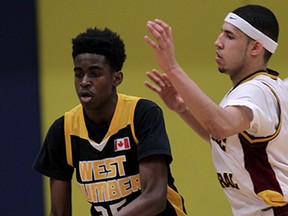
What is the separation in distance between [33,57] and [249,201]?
7.01 ft

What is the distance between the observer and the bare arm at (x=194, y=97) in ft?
7.15

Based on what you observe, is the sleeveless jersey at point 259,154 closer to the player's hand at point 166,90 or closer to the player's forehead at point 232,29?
the player's forehead at point 232,29

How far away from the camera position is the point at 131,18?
4156 mm

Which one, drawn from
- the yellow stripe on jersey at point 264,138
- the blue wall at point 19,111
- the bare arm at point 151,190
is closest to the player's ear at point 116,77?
the bare arm at point 151,190

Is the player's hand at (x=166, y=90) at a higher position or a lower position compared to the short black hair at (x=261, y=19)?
lower

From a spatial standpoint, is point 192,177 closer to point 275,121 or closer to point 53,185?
point 53,185

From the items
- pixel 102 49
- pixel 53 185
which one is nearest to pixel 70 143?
pixel 53 185

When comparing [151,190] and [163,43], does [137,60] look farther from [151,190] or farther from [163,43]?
[163,43]

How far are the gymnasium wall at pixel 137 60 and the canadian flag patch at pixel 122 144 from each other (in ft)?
5.10

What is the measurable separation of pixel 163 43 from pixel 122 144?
558 millimetres

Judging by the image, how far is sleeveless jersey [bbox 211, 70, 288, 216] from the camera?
7.65 feet

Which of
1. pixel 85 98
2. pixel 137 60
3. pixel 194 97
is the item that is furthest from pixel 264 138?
pixel 137 60

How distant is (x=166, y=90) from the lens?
2.67 metres

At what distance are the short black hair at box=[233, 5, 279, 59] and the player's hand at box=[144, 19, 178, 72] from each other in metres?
0.44
